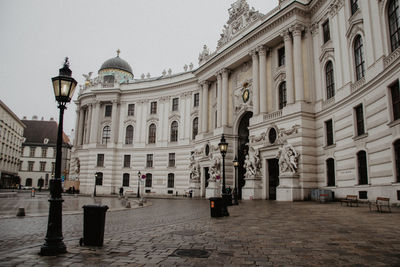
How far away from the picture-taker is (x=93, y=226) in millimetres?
7211

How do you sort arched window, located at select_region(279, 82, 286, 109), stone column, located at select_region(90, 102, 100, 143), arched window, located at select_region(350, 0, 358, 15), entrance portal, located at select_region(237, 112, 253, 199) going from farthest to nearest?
stone column, located at select_region(90, 102, 100, 143), entrance portal, located at select_region(237, 112, 253, 199), arched window, located at select_region(279, 82, 286, 109), arched window, located at select_region(350, 0, 358, 15)

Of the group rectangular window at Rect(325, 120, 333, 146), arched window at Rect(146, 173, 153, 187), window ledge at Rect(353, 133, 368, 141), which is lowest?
arched window at Rect(146, 173, 153, 187)

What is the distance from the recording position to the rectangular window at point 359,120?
20.9 meters

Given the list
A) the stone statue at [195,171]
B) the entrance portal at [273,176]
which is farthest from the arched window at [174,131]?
the entrance portal at [273,176]

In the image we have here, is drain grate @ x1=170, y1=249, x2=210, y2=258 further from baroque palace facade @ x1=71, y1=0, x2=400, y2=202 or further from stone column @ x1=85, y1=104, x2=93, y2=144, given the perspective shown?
stone column @ x1=85, y1=104, x2=93, y2=144

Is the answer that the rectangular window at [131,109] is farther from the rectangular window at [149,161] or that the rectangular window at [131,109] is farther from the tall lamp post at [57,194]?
the tall lamp post at [57,194]

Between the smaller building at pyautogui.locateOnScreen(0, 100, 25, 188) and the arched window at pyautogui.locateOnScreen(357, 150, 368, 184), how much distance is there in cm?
6034

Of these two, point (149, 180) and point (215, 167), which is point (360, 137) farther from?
point (149, 180)

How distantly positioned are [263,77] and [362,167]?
46.7 feet

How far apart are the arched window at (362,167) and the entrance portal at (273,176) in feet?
29.1

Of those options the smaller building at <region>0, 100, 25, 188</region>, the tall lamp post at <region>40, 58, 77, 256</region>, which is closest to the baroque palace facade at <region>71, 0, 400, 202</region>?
the tall lamp post at <region>40, 58, 77, 256</region>

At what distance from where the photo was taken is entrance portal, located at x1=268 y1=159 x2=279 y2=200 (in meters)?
28.9

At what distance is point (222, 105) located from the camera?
37.2 meters

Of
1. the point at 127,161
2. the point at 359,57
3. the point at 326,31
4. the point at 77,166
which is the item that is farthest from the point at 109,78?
the point at 359,57
